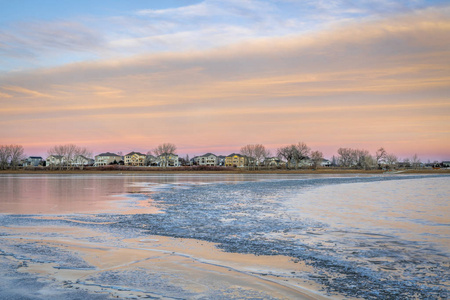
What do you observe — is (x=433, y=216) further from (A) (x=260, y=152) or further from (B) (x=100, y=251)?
(A) (x=260, y=152)

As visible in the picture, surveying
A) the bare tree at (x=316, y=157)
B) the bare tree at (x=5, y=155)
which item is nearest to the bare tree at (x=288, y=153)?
the bare tree at (x=316, y=157)

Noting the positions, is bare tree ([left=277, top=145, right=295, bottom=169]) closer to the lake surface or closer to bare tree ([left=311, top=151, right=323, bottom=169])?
bare tree ([left=311, top=151, right=323, bottom=169])

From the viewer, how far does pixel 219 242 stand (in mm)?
11414

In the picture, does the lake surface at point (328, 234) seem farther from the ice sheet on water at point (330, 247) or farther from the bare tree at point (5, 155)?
the bare tree at point (5, 155)

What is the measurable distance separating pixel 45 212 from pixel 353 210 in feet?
47.3

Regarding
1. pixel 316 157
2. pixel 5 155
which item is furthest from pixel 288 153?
pixel 5 155

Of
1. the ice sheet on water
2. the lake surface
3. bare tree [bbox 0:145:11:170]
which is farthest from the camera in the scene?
bare tree [bbox 0:145:11:170]

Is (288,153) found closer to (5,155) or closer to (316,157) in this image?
(316,157)

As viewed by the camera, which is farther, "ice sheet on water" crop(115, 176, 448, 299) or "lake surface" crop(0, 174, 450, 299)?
"lake surface" crop(0, 174, 450, 299)

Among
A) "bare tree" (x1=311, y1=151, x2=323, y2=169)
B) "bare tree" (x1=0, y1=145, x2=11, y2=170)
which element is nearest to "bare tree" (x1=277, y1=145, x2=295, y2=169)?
"bare tree" (x1=311, y1=151, x2=323, y2=169)

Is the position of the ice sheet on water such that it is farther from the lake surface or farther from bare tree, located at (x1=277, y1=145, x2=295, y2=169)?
bare tree, located at (x1=277, y1=145, x2=295, y2=169)

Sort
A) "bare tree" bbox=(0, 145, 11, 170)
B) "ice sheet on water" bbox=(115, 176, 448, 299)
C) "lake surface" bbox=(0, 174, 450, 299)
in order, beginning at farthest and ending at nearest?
"bare tree" bbox=(0, 145, 11, 170) → "lake surface" bbox=(0, 174, 450, 299) → "ice sheet on water" bbox=(115, 176, 448, 299)

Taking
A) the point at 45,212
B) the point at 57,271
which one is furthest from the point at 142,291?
the point at 45,212

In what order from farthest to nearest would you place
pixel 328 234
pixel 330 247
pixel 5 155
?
1. pixel 5 155
2. pixel 328 234
3. pixel 330 247
